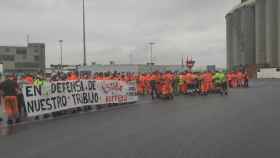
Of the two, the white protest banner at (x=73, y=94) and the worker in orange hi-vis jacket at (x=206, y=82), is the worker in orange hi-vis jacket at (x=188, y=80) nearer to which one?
the worker in orange hi-vis jacket at (x=206, y=82)

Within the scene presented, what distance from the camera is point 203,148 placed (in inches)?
298

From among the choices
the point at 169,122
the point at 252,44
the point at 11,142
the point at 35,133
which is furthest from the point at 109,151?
the point at 252,44

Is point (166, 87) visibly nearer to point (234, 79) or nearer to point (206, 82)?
point (206, 82)

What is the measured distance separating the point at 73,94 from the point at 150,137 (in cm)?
681

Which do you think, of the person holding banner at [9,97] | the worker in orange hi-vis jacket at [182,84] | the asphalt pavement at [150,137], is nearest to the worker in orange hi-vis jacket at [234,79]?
the worker in orange hi-vis jacket at [182,84]

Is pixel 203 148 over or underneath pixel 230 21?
underneath

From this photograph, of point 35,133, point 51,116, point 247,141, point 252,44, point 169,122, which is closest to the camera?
point 247,141

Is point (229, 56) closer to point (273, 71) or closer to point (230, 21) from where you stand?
point (230, 21)

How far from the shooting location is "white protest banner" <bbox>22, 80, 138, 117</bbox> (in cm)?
1292

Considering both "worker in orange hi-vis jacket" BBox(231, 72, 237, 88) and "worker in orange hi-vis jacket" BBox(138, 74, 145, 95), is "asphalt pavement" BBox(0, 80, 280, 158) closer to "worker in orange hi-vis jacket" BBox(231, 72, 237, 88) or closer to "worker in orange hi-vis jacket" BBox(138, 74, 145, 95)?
"worker in orange hi-vis jacket" BBox(138, 74, 145, 95)

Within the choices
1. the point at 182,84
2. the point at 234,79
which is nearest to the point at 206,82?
the point at 182,84

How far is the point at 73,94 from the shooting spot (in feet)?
49.6

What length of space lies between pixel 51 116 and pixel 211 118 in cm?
593

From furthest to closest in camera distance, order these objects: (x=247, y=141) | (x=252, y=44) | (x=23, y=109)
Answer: (x=252, y=44) < (x=23, y=109) < (x=247, y=141)
